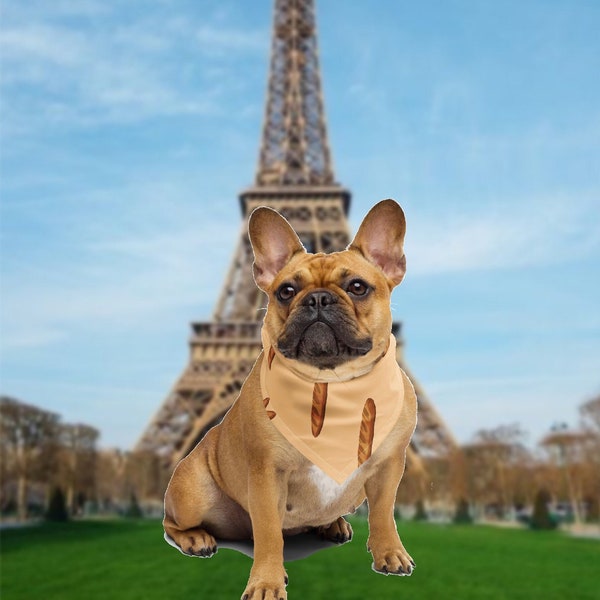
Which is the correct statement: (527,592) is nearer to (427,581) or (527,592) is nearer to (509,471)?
(427,581)

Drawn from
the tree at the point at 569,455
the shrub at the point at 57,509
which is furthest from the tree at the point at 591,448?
the shrub at the point at 57,509

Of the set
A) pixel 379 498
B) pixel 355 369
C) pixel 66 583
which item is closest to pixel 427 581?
pixel 66 583

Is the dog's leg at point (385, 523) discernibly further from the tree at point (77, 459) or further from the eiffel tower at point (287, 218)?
the tree at point (77, 459)

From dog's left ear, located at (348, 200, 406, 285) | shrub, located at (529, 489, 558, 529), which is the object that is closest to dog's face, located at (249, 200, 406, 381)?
dog's left ear, located at (348, 200, 406, 285)

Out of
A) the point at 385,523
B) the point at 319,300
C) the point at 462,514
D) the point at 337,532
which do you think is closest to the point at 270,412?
the point at 319,300

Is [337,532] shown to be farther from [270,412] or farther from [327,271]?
[327,271]

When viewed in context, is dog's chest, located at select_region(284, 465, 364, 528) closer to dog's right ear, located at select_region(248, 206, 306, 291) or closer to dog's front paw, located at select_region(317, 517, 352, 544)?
dog's front paw, located at select_region(317, 517, 352, 544)
